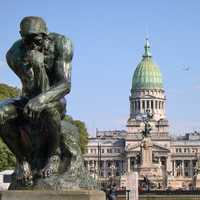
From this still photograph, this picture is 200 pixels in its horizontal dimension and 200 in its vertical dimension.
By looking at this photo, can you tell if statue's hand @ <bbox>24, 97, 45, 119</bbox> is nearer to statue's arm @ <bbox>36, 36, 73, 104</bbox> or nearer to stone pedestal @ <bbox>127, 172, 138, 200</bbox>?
statue's arm @ <bbox>36, 36, 73, 104</bbox>

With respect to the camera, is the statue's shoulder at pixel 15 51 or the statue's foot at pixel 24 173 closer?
the statue's foot at pixel 24 173

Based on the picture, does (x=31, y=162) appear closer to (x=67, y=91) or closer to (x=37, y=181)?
(x=37, y=181)

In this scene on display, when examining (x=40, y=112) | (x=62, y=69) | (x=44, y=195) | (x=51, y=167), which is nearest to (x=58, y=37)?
(x=62, y=69)

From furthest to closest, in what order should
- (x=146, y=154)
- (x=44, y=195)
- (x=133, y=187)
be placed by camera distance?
(x=146, y=154)
(x=133, y=187)
(x=44, y=195)

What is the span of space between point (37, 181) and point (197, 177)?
7792 cm

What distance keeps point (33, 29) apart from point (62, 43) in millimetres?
530

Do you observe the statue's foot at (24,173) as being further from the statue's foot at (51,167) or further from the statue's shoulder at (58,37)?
the statue's shoulder at (58,37)

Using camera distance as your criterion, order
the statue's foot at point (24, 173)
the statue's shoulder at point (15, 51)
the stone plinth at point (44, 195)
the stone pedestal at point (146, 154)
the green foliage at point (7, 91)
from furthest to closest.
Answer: the stone pedestal at point (146, 154), the green foliage at point (7, 91), the statue's shoulder at point (15, 51), the statue's foot at point (24, 173), the stone plinth at point (44, 195)

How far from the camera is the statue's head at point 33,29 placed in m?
8.52

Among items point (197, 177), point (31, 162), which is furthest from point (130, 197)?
point (197, 177)

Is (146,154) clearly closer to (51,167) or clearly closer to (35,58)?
(51,167)

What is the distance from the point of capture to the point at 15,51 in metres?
8.91

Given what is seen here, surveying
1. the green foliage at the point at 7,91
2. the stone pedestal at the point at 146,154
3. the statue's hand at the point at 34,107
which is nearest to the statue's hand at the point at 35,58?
the statue's hand at the point at 34,107

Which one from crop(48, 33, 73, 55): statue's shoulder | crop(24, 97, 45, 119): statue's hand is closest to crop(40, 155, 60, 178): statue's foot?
crop(24, 97, 45, 119): statue's hand
